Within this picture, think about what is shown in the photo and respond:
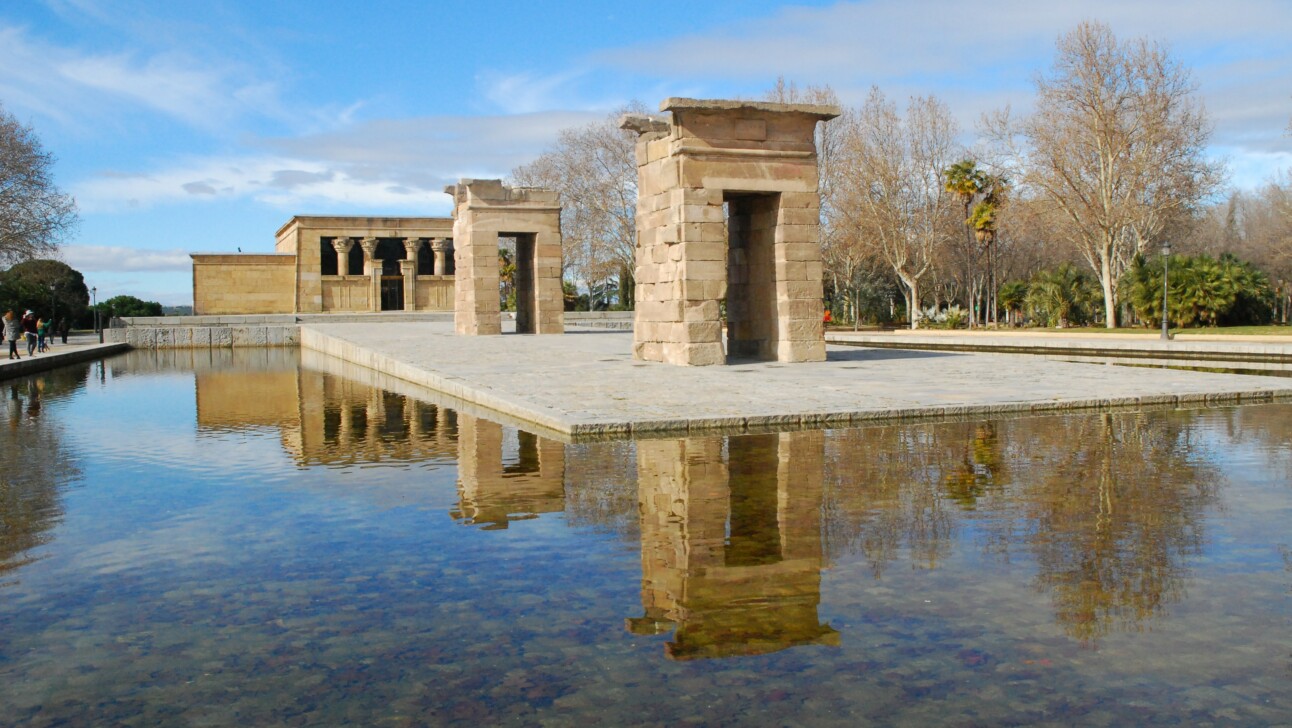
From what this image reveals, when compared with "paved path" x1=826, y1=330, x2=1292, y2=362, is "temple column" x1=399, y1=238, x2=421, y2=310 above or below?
above

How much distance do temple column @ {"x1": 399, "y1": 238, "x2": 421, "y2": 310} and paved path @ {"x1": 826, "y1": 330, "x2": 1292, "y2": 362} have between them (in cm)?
2622

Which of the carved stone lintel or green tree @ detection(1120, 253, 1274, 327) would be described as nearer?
the carved stone lintel

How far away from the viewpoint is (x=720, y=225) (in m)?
16.6

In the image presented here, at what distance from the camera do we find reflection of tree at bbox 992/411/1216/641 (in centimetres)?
434

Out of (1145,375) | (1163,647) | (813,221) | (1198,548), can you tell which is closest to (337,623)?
(1163,647)

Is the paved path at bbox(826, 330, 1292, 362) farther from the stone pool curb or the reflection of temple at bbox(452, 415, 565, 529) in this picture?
the stone pool curb

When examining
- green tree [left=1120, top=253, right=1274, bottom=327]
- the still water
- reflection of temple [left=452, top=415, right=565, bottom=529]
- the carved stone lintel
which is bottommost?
the still water

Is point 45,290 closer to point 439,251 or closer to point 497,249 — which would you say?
point 439,251

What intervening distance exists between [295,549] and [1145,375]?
39.2 feet

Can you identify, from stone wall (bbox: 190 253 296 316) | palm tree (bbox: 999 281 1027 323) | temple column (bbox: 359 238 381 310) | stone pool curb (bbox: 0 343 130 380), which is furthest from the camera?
temple column (bbox: 359 238 381 310)

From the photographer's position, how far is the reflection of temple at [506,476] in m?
6.37

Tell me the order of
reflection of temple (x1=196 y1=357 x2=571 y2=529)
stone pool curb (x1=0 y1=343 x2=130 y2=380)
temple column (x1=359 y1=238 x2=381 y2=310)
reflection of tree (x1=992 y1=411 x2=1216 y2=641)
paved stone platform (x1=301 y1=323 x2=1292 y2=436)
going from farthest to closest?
temple column (x1=359 y1=238 x2=381 y2=310), stone pool curb (x1=0 y1=343 x2=130 y2=380), paved stone platform (x1=301 y1=323 x2=1292 y2=436), reflection of temple (x1=196 y1=357 x2=571 y2=529), reflection of tree (x1=992 y1=411 x2=1216 y2=641)

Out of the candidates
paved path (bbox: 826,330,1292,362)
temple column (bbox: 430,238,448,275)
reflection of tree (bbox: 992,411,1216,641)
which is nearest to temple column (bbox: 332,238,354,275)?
temple column (bbox: 430,238,448,275)

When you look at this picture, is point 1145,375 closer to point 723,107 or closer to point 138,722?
point 723,107
